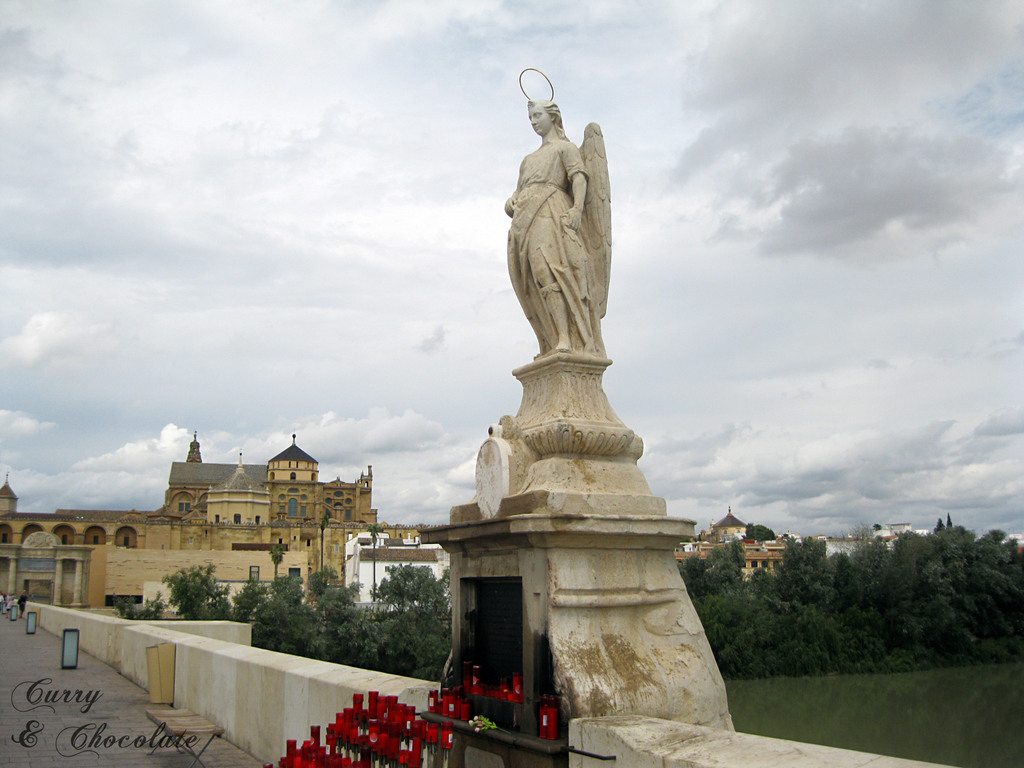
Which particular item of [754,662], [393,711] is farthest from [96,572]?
[393,711]

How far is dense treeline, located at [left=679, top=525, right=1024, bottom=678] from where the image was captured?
29.2m

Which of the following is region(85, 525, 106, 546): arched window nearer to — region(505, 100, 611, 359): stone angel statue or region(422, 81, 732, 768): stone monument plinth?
→ region(422, 81, 732, 768): stone monument plinth

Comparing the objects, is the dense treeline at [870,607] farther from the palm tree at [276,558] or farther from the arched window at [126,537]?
the arched window at [126,537]

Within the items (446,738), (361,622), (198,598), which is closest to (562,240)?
(446,738)

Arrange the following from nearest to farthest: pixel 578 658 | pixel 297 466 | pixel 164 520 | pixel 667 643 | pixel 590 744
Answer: pixel 590 744, pixel 578 658, pixel 667 643, pixel 164 520, pixel 297 466

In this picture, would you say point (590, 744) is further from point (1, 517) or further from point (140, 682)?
point (1, 517)

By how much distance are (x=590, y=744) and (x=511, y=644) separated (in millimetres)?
899

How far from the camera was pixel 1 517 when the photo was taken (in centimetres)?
6862

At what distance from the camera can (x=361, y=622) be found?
33.1 m

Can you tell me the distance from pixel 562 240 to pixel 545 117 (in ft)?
2.65

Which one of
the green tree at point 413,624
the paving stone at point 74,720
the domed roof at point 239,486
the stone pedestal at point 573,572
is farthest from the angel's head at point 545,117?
the domed roof at point 239,486

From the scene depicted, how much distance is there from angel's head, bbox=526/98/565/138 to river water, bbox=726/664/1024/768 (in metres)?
14.2

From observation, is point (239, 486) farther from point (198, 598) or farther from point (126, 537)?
point (198, 598)

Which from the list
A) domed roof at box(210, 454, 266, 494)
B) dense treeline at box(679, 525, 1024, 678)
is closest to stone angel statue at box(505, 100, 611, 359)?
dense treeline at box(679, 525, 1024, 678)
